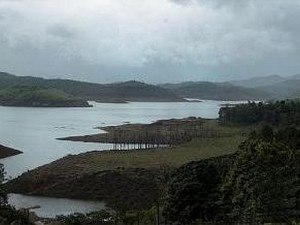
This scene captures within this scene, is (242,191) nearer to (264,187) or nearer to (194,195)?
(264,187)

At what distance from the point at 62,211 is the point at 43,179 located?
1475 centimetres

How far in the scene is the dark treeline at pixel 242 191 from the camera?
26391mm

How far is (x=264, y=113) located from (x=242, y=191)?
102420mm

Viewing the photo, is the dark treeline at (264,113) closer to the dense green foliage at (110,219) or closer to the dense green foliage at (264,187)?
the dense green foliage at (110,219)

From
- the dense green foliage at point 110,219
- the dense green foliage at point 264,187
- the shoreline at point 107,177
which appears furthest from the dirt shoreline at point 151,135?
the dense green foliage at point 264,187

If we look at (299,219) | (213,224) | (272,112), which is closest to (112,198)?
(213,224)

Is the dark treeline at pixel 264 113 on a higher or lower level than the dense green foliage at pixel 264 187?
higher

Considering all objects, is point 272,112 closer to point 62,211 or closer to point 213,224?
point 62,211

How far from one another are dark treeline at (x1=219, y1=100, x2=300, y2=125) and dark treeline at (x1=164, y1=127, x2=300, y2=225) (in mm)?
74978

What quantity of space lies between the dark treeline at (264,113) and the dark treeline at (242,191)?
74978mm

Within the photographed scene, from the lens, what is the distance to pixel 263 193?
2620cm

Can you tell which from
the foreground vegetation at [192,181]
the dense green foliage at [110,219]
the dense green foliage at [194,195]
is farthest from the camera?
the dense green foliage at [194,195]

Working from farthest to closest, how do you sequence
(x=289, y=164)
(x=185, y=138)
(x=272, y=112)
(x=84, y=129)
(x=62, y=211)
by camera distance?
(x=84, y=129) < (x=272, y=112) < (x=185, y=138) < (x=62, y=211) < (x=289, y=164)

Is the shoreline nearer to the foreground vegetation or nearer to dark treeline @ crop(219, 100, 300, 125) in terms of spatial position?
the foreground vegetation
